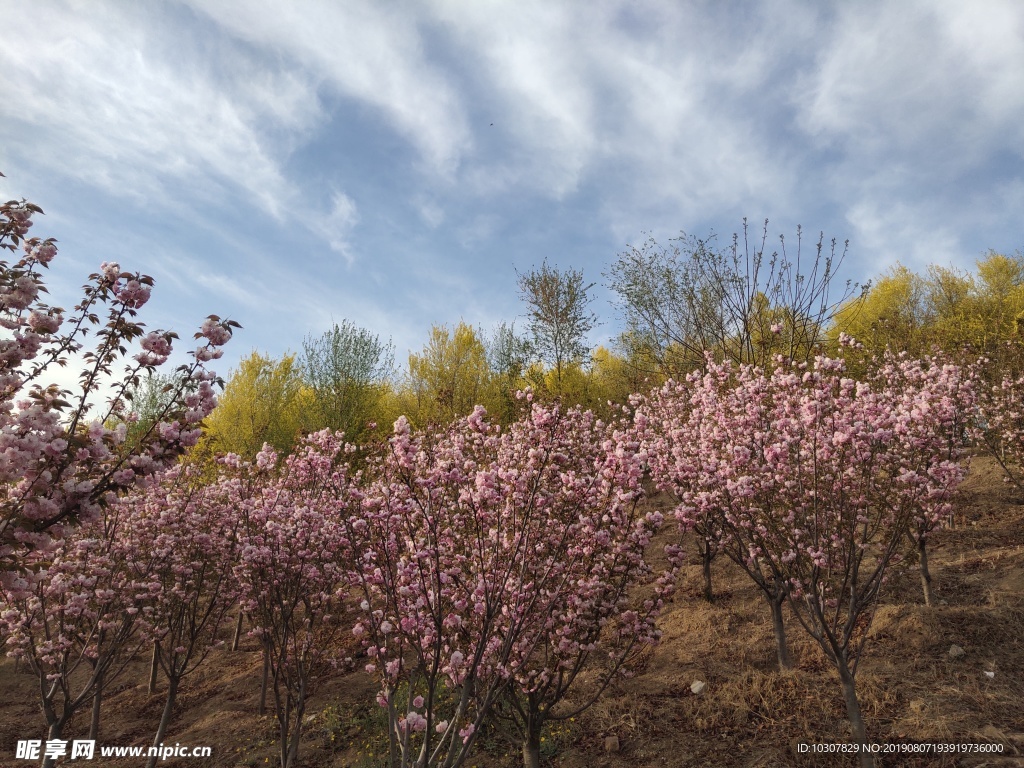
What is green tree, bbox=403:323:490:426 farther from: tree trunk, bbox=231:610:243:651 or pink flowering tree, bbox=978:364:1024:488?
pink flowering tree, bbox=978:364:1024:488

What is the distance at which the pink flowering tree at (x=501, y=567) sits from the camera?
4.06 metres

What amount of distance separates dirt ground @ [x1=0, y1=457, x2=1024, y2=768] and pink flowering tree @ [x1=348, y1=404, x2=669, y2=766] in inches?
97.7

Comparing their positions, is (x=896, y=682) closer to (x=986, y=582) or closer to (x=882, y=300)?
(x=986, y=582)

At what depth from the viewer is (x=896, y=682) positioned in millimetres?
6953

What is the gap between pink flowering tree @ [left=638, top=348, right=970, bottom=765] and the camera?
5.11m

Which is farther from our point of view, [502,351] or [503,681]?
[502,351]

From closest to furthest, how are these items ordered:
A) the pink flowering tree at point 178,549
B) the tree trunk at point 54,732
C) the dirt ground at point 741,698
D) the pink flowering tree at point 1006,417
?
1. the dirt ground at point 741,698
2. the tree trunk at point 54,732
3. the pink flowering tree at point 178,549
4. the pink flowering tree at point 1006,417

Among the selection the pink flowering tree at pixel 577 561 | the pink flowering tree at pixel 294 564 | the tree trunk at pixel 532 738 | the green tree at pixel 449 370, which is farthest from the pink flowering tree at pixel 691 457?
the green tree at pixel 449 370

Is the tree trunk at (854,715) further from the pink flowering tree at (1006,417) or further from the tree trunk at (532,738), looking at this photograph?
the pink flowering tree at (1006,417)

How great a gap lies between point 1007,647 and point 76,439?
11275 millimetres

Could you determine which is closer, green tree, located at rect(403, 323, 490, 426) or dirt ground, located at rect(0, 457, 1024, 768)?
dirt ground, located at rect(0, 457, 1024, 768)

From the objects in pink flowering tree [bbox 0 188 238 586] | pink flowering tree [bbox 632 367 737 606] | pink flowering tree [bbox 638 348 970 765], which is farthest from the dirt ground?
pink flowering tree [bbox 0 188 238 586]

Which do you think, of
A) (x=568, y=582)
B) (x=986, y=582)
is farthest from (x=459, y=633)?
(x=986, y=582)

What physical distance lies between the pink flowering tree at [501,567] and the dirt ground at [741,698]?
97.7 inches
